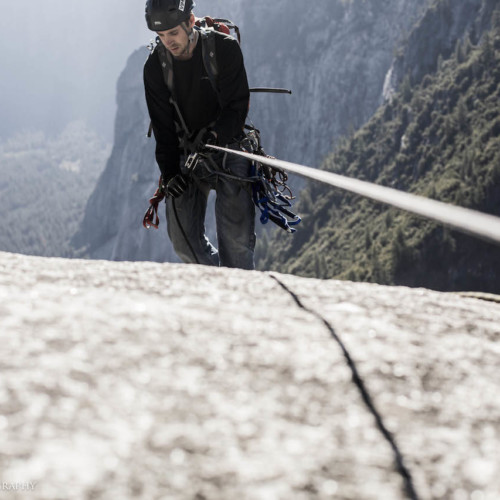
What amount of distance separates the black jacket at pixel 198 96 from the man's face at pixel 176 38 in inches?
7.3

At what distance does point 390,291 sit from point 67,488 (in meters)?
1.75

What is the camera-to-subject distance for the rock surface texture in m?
1.28

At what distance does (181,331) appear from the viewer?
190 cm

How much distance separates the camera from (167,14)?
5.77 meters

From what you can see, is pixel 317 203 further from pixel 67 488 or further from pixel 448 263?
pixel 67 488

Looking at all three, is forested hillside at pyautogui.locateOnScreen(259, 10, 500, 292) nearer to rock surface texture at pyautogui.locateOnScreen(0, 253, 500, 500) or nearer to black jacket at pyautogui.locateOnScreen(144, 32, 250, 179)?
black jacket at pyautogui.locateOnScreen(144, 32, 250, 179)

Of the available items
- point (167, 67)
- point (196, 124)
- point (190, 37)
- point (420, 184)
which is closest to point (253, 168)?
point (196, 124)

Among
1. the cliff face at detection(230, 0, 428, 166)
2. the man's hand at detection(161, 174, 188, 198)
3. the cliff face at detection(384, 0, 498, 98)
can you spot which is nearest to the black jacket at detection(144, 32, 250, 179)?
the man's hand at detection(161, 174, 188, 198)

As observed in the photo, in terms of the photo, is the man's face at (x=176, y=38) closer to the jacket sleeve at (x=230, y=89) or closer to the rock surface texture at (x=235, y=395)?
the jacket sleeve at (x=230, y=89)

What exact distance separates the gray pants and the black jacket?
33cm

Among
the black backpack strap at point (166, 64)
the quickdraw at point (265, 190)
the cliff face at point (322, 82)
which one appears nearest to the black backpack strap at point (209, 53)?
the black backpack strap at point (166, 64)

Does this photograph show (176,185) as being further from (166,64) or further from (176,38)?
(176,38)

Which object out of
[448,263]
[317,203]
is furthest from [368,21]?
[448,263]

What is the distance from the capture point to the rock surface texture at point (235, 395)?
128 centimetres
